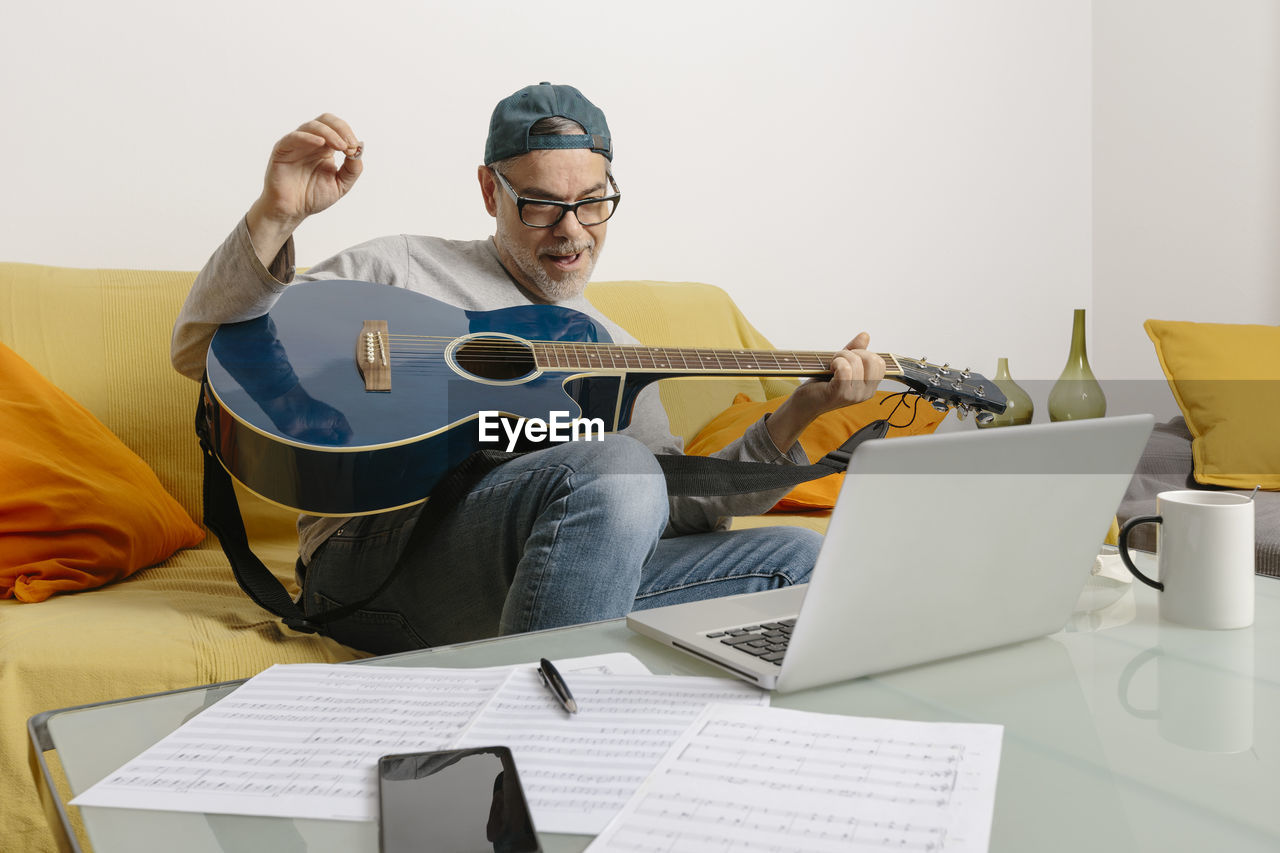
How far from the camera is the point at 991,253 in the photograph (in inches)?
117

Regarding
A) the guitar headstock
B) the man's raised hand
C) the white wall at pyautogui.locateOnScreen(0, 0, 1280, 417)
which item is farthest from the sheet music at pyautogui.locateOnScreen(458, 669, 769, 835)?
the white wall at pyautogui.locateOnScreen(0, 0, 1280, 417)

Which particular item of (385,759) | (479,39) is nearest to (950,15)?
(479,39)

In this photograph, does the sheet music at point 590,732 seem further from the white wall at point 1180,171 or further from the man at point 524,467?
the white wall at point 1180,171

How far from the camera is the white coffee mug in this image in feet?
2.41

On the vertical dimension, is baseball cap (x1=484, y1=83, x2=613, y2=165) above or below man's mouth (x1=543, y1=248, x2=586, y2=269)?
above

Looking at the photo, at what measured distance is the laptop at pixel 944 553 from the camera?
1.85 feet

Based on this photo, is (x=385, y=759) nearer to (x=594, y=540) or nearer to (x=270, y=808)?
(x=270, y=808)

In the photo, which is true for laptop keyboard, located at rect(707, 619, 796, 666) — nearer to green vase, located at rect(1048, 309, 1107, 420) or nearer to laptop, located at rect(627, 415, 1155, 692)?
laptop, located at rect(627, 415, 1155, 692)

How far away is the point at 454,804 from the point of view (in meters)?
0.45

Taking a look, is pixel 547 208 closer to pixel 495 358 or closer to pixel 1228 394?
pixel 495 358

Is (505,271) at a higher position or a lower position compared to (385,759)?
higher

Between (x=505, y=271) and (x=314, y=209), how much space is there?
0.38 meters

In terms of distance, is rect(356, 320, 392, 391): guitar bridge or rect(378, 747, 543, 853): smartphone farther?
rect(356, 320, 392, 391): guitar bridge

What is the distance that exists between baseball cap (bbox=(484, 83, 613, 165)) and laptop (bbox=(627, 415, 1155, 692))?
0.98 metres
